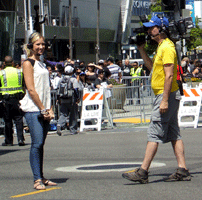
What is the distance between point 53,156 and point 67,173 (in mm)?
2140

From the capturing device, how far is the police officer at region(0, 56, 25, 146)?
12641 mm

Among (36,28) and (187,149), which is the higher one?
(36,28)

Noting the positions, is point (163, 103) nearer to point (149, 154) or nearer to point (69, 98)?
point (149, 154)

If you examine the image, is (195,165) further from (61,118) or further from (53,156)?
(61,118)

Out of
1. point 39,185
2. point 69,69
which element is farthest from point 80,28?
point 39,185

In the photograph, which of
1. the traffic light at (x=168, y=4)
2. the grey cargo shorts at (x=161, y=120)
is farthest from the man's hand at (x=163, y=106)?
the traffic light at (x=168, y=4)

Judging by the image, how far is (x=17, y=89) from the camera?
41.9 ft

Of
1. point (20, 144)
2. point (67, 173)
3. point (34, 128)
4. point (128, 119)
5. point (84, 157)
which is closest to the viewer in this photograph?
point (34, 128)

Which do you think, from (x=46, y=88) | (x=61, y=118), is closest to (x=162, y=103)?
(x=46, y=88)

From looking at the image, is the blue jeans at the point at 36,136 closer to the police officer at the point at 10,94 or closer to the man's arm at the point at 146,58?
the man's arm at the point at 146,58

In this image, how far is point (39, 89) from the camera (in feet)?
22.9

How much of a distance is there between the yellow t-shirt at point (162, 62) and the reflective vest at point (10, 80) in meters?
5.95

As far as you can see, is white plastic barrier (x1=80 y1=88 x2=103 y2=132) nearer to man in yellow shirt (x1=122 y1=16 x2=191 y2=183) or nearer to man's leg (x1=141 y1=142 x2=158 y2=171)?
man in yellow shirt (x1=122 y1=16 x2=191 y2=183)

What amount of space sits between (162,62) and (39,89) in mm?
1476
